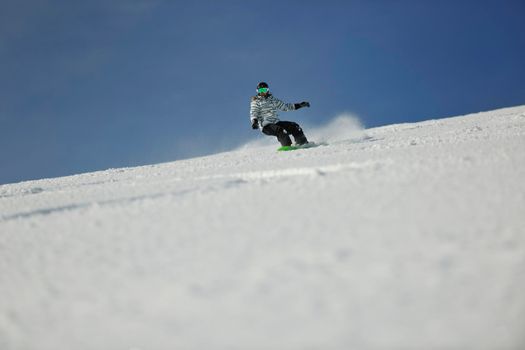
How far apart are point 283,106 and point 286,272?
8.06 metres

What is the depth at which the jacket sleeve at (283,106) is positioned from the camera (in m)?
9.05

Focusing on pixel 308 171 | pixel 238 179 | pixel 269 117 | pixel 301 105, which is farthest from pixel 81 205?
pixel 301 105

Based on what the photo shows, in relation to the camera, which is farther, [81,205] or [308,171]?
[308,171]

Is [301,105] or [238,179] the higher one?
[301,105]

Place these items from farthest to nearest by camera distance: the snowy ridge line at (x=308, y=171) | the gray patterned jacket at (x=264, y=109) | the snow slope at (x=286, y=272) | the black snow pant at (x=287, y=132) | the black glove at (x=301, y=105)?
the black glove at (x=301, y=105) → the gray patterned jacket at (x=264, y=109) → the black snow pant at (x=287, y=132) → the snowy ridge line at (x=308, y=171) → the snow slope at (x=286, y=272)

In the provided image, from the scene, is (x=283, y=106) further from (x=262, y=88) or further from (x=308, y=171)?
(x=308, y=171)

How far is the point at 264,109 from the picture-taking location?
8891mm

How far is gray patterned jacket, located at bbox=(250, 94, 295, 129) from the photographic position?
8.89 meters

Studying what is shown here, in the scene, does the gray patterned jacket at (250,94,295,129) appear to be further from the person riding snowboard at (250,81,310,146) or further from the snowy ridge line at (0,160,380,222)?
the snowy ridge line at (0,160,380,222)

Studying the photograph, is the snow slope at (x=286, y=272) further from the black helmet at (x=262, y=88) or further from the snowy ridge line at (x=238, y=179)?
the black helmet at (x=262, y=88)

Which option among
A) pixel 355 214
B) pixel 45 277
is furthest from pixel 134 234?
pixel 355 214

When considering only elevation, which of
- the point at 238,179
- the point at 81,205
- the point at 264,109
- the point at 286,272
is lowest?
the point at 286,272

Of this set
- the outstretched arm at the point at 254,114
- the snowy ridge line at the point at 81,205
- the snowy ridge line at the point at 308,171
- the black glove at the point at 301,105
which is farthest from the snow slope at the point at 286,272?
the black glove at the point at 301,105

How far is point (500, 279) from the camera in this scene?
114 cm
